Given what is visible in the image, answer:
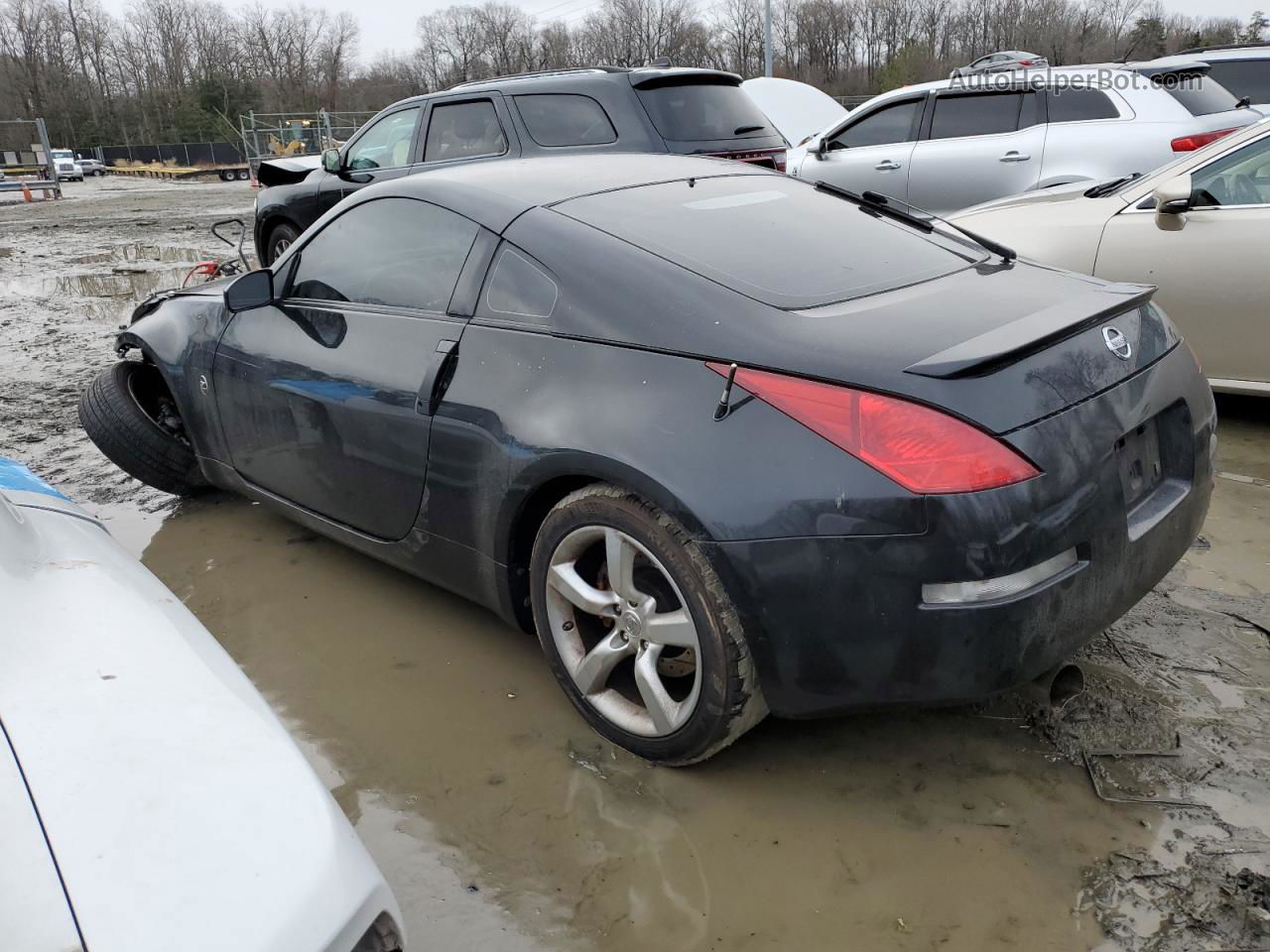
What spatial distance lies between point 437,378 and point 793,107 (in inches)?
590

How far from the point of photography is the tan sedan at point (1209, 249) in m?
4.40

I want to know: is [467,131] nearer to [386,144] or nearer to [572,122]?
[572,122]

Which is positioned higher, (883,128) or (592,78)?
(592,78)

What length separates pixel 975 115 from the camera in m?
8.07

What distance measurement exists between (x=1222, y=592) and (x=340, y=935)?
3086 mm

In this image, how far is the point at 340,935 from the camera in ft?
4.18

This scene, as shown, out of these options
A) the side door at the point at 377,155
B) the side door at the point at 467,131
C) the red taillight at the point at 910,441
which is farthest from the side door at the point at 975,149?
the red taillight at the point at 910,441

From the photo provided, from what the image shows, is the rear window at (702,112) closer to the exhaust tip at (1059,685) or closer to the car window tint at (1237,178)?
the car window tint at (1237,178)

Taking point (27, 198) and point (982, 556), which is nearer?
point (982, 556)

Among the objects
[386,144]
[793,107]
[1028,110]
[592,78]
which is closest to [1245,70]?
[1028,110]

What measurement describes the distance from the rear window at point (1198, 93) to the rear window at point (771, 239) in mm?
5636

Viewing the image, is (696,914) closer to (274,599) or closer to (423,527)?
(423,527)

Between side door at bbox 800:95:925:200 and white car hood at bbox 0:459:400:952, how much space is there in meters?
7.67

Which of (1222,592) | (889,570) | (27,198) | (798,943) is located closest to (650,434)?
(889,570)
